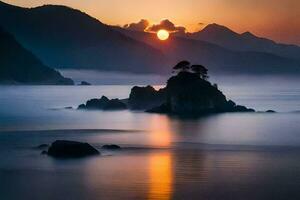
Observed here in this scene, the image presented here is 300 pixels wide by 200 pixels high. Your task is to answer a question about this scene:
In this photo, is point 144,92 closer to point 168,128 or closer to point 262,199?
point 168,128

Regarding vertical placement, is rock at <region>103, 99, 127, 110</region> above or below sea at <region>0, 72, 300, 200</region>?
above

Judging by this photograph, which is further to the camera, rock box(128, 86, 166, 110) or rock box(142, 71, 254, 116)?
rock box(128, 86, 166, 110)

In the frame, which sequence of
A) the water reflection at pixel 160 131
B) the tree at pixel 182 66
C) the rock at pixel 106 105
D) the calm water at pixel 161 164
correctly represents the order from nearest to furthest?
the calm water at pixel 161 164 → the water reflection at pixel 160 131 → the tree at pixel 182 66 → the rock at pixel 106 105

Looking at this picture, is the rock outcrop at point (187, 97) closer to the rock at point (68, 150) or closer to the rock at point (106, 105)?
the rock at point (106, 105)

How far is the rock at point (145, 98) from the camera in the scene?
13912 centimetres

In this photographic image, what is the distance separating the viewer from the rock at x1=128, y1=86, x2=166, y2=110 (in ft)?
456

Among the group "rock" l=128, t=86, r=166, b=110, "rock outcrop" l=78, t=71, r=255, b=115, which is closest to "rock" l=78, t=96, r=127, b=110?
"rock" l=128, t=86, r=166, b=110

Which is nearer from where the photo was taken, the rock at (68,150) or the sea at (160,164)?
the sea at (160,164)

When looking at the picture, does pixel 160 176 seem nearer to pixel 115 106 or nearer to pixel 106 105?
pixel 115 106

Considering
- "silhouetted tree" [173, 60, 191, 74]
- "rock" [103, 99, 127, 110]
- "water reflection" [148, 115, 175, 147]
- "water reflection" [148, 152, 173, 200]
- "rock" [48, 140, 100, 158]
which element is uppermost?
"silhouetted tree" [173, 60, 191, 74]

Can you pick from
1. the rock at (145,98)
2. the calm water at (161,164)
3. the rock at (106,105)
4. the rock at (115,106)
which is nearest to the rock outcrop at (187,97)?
the rock at (145,98)

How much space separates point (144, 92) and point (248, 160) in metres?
81.6

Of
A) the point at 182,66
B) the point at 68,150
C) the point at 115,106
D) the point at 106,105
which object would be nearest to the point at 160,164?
the point at 68,150

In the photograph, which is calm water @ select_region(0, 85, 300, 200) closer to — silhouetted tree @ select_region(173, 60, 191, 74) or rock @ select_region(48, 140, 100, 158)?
rock @ select_region(48, 140, 100, 158)
